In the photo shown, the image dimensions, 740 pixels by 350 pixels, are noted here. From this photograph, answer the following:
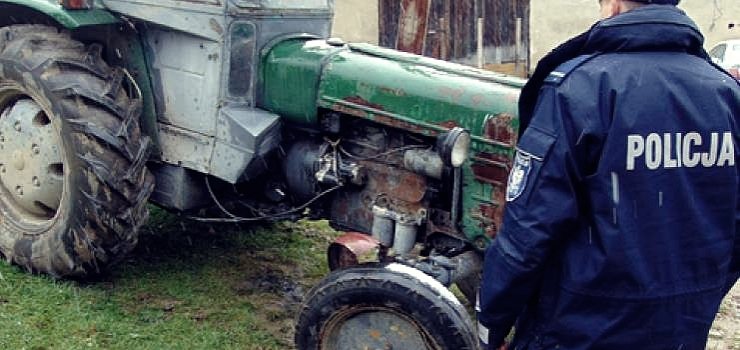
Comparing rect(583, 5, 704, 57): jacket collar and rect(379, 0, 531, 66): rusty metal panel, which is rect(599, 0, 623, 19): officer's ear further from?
rect(379, 0, 531, 66): rusty metal panel

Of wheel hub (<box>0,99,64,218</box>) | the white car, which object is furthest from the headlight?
the white car

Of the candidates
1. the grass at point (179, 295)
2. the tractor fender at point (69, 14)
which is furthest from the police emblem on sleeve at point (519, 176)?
the tractor fender at point (69, 14)

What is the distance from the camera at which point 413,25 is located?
1371cm

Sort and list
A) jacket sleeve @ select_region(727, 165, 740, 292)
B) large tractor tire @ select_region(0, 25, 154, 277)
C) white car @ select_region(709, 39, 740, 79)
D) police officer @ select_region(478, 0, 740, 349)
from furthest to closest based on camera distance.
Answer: white car @ select_region(709, 39, 740, 79)
large tractor tire @ select_region(0, 25, 154, 277)
jacket sleeve @ select_region(727, 165, 740, 292)
police officer @ select_region(478, 0, 740, 349)

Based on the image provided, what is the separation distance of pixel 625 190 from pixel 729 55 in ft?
42.6

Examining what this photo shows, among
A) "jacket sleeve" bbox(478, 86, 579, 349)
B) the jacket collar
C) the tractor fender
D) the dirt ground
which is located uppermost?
the jacket collar

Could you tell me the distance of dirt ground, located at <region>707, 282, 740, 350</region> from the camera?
4773mm

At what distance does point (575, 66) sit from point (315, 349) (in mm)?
1971

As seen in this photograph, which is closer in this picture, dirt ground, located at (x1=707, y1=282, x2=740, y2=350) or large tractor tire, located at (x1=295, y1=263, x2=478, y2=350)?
large tractor tire, located at (x1=295, y1=263, x2=478, y2=350)

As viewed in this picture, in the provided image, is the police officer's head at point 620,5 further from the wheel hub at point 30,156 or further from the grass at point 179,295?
the wheel hub at point 30,156

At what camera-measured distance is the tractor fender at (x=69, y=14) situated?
4402 millimetres

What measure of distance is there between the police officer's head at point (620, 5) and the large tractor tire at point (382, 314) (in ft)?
5.03

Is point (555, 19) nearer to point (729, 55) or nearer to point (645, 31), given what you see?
point (729, 55)

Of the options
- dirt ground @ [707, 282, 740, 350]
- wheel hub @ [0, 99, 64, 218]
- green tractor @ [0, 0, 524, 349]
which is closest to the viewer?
green tractor @ [0, 0, 524, 349]
